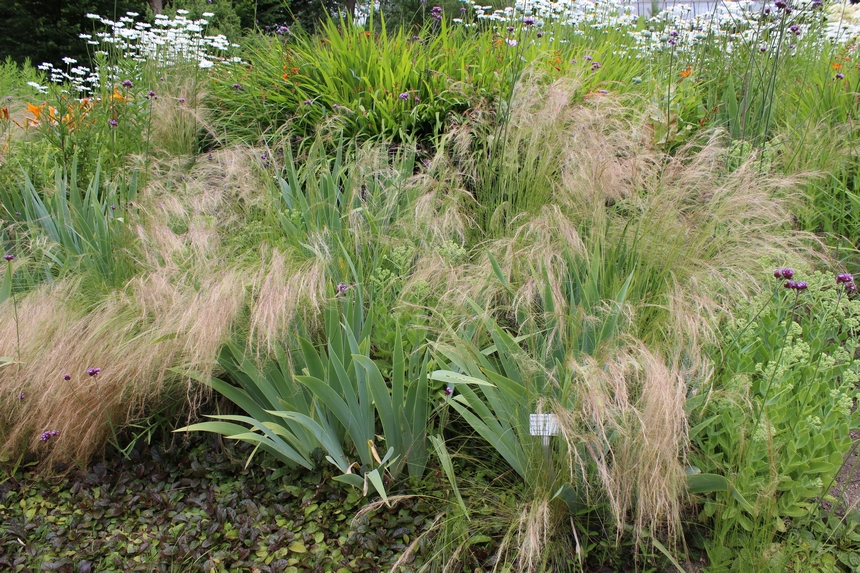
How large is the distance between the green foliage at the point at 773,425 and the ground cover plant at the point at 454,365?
0.01 metres

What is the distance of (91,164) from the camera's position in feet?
13.2

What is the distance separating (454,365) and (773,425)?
0.96m

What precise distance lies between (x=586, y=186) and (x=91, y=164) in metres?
3.14

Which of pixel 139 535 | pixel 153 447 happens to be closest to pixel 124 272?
pixel 153 447

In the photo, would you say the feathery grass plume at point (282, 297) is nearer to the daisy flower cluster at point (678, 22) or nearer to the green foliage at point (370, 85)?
the green foliage at point (370, 85)

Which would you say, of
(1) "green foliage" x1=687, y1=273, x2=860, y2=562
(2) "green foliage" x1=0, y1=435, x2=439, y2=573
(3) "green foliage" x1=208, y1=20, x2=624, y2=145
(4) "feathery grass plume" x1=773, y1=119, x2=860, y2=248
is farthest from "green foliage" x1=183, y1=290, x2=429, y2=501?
(4) "feathery grass plume" x1=773, y1=119, x2=860, y2=248

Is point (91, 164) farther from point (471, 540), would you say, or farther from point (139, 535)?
point (471, 540)

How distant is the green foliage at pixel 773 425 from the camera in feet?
5.40

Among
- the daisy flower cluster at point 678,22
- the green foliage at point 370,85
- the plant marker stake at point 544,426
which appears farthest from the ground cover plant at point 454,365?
the daisy flower cluster at point 678,22

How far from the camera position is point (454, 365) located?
2.16m

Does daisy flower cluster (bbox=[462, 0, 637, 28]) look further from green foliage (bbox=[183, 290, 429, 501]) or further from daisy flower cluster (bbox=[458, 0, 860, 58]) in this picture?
green foliage (bbox=[183, 290, 429, 501])

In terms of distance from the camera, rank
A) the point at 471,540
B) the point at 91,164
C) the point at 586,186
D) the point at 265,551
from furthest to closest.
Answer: the point at 91,164
the point at 586,186
the point at 265,551
the point at 471,540

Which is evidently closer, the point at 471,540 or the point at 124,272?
the point at 471,540

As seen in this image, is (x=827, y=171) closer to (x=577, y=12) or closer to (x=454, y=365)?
(x=454, y=365)
